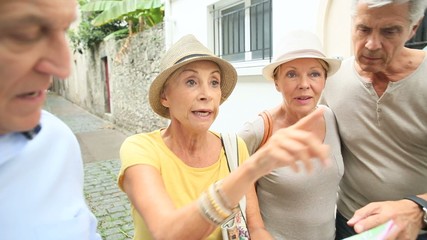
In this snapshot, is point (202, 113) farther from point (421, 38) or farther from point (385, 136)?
point (421, 38)

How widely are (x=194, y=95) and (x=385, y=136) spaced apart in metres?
1.13

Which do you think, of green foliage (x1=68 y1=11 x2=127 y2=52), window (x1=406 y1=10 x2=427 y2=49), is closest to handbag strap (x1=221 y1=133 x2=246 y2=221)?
window (x1=406 y1=10 x2=427 y2=49)

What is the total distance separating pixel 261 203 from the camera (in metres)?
1.99

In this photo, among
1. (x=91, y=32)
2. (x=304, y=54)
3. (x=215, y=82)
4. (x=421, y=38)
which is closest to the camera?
(x=215, y=82)

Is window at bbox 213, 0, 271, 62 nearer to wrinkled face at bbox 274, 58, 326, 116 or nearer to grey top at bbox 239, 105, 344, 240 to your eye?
wrinkled face at bbox 274, 58, 326, 116

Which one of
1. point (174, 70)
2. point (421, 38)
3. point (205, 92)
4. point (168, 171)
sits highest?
point (421, 38)

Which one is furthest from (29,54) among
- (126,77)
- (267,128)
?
(126,77)

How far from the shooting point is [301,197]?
73.0 inches

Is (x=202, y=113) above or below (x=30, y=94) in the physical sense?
below

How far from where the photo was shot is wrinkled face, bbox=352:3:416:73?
5.51 feet

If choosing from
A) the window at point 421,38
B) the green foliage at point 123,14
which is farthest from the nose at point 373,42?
the green foliage at point 123,14

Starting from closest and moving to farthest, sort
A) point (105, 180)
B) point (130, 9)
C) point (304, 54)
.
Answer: point (304, 54) < point (105, 180) < point (130, 9)

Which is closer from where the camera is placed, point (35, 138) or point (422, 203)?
point (35, 138)

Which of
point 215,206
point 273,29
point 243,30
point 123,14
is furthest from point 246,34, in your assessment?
point 123,14
